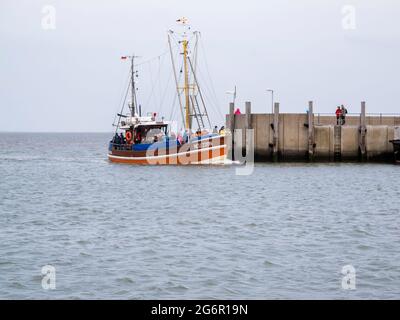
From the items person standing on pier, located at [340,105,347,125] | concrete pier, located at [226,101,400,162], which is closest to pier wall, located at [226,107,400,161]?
concrete pier, located at [226,101,400,162]

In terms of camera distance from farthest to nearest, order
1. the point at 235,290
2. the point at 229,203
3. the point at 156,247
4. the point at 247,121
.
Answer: the point at 247,121 → the point at 229,203 → the point at 156,247 → the point at 235,290

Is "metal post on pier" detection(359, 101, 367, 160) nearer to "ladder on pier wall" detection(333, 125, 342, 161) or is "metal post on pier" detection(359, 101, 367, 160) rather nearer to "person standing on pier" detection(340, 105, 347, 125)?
"ladder on pier wall" detection(333, 125, 342, 161)

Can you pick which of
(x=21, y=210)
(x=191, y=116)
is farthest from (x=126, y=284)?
(x=191, y=116)

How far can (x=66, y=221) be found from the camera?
30.4m

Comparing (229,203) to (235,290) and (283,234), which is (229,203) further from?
(235,290)

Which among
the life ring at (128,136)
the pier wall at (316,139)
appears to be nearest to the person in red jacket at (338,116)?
the pier wall at (316,139)

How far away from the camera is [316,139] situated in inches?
2144

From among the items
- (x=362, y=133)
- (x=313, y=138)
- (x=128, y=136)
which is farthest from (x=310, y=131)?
(x=128, y=136)

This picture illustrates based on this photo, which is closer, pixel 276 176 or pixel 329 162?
pixel 276 176

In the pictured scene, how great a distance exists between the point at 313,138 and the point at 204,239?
1183 inches

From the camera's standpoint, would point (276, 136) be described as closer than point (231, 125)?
Yes

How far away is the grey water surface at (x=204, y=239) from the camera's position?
61.4 feet

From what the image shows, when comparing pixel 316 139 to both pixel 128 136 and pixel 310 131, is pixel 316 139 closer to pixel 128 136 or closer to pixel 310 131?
pixel 310 131
